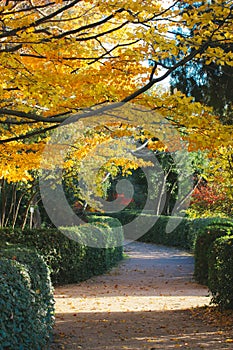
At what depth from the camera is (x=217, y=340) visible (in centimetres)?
585

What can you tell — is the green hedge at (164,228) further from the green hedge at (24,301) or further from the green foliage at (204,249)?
the green hedge at (24,301)

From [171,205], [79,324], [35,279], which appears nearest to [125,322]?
[79,324]

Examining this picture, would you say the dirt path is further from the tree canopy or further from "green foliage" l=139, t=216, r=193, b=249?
"green foliage" l=139, t=216, r=193, b=249

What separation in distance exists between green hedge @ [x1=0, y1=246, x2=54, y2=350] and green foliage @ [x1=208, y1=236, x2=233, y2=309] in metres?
2.85

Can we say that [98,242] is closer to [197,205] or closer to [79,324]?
[197,205]

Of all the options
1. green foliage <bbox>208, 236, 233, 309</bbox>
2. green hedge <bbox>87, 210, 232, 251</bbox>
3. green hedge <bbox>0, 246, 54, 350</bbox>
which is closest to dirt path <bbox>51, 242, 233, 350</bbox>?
green foliage <bbox>208, 236, 233, 309</bbox>

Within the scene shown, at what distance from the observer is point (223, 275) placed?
737 centimetres

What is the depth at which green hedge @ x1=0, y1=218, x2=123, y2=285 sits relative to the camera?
34.8ft

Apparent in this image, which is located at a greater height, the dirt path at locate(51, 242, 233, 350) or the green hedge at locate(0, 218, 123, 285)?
the green hedge at locate(0, 218, 123, 285)

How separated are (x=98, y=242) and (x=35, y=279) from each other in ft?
27.4

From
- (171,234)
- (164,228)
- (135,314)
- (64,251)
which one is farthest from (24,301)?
(164,228)

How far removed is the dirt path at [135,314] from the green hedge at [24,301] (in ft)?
2.24

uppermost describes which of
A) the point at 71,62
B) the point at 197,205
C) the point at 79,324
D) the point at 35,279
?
the point at 71,62

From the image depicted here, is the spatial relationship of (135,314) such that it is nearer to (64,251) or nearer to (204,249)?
(64,251)
